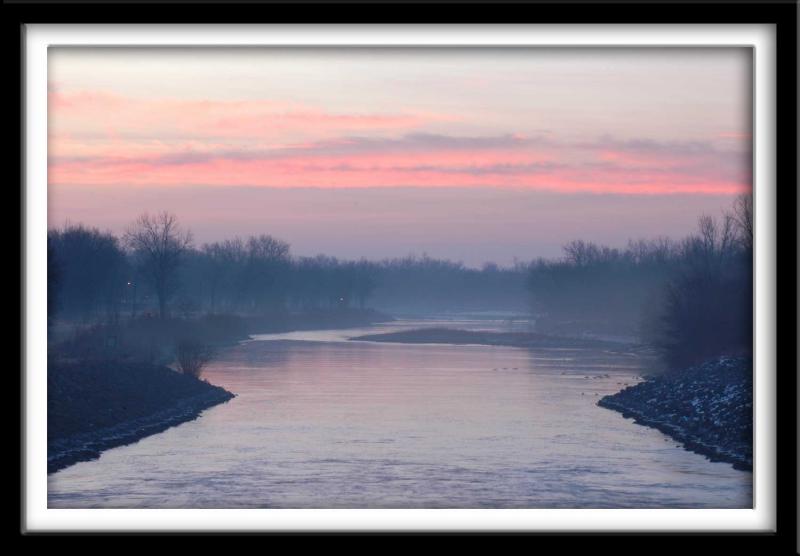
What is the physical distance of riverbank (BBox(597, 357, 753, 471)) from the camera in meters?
15.4

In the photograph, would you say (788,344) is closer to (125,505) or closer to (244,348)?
(125,505)

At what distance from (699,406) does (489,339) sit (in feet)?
86.5

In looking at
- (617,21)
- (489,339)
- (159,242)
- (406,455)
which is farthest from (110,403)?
(489,339)

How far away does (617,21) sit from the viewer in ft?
21.5

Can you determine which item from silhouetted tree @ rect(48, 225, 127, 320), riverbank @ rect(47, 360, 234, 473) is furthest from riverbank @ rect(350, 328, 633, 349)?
riverbank @ rect(47, 360, 234, 473)

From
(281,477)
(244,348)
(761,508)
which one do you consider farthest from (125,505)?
(244,348)

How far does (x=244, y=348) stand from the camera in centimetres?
4006

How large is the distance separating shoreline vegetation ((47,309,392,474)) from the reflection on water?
47cm

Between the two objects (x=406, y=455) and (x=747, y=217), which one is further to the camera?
(x=406, y=455)

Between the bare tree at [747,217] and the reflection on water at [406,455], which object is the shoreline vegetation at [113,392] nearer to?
the reflection on water at [406,455]

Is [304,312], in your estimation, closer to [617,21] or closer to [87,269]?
[87,269]

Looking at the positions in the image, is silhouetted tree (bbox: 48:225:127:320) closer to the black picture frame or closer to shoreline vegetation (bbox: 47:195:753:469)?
shoreline vegetation (bbox: 47:195:753:469)
